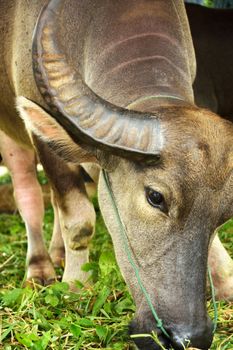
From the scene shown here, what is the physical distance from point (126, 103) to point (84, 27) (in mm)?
746

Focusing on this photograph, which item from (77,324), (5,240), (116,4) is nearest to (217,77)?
(5,240)

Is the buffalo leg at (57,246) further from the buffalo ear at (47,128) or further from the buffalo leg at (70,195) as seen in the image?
the buffalo ear at (47,128)

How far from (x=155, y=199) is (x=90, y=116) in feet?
1.57

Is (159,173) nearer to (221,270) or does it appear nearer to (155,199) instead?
(155,199)

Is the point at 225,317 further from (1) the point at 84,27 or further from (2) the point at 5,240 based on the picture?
(2) the point at 5,240

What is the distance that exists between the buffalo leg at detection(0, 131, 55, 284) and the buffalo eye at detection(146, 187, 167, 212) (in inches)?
73.2

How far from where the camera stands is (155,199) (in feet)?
11.5

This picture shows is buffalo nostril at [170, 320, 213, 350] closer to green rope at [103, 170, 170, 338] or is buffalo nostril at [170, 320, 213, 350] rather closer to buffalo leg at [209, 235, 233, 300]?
green rope at [103, 170, 170, 338]

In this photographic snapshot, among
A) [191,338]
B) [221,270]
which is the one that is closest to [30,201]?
[221,270]

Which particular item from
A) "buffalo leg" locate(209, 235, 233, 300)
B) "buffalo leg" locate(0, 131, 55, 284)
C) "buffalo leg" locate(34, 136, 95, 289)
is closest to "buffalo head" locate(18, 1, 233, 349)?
"buffalo leg" locate(34, 136, 95, 289)

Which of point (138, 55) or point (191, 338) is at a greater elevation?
point (138, 55)

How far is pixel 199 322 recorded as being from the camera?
132 inches

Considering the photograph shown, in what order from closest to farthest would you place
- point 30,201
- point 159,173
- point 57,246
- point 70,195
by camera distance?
point 159,173
point 70,195
point 30,201
point 57,246

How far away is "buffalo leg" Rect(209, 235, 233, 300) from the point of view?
4.73 metres
